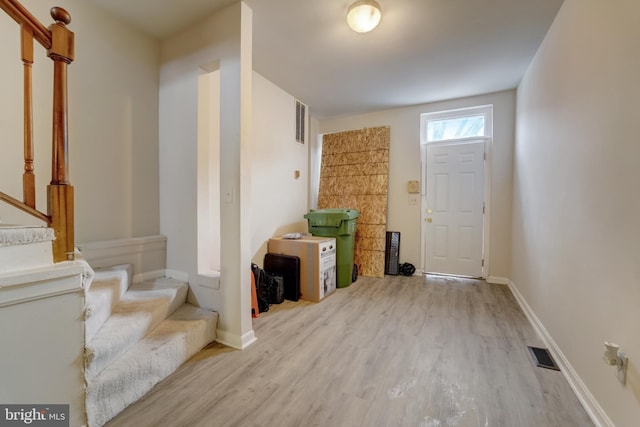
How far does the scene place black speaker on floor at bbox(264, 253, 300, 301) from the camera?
3027 millimetres

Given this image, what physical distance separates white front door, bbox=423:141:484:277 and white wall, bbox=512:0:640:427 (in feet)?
4.46

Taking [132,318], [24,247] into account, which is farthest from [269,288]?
[24,247]

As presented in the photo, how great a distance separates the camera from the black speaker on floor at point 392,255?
164 inches

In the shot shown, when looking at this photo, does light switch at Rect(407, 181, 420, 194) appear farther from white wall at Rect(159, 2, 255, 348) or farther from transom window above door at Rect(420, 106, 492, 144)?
white wall at Rect(159, 2, 255, 348)

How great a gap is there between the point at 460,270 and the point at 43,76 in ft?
16.4

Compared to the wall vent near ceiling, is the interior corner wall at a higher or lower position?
lower

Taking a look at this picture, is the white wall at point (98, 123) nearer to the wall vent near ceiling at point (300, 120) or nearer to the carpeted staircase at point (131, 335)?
the carpeted staircase at point (131, 335)

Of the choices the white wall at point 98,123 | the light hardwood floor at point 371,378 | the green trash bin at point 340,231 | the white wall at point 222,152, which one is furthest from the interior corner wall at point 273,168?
the light hardwood floor at point 371,378

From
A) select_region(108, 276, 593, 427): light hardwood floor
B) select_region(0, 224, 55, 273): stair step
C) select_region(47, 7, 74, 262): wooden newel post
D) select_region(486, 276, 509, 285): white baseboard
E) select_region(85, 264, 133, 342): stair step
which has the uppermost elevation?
select_region(47, 7, 74, 262): wooden newel post

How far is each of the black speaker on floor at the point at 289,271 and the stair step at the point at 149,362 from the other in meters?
1.08

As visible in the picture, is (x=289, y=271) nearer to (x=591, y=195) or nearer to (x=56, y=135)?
(x=56, y=135)

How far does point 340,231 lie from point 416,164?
5.83 feet

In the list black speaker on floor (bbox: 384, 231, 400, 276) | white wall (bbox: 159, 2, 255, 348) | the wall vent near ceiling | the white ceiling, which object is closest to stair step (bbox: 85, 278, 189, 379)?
white wall (bbox: 159, 2, 255, 348)

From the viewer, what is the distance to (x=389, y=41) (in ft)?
7.95
